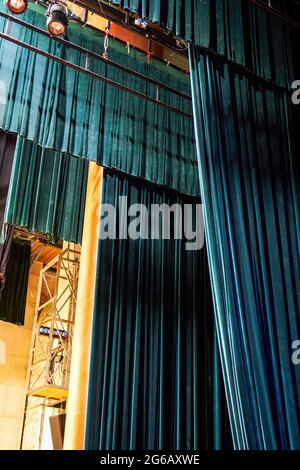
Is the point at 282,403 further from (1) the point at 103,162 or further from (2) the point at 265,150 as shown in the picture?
(1) the point at 103,162

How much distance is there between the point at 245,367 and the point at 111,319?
6.19ft

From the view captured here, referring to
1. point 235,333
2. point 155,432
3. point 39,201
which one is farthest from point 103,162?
point 155,432

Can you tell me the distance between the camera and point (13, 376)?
12195 millimetres

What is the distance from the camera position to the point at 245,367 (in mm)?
4633

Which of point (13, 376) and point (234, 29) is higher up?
point (234, 29)

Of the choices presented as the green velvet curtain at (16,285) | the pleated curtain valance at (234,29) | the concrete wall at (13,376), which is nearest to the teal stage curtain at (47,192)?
the pleated curtain valance at (234,29)

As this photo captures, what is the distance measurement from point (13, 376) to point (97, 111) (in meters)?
7.66

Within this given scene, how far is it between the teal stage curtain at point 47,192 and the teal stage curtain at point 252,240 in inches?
101

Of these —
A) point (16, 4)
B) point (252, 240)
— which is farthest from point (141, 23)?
point (252, 240)

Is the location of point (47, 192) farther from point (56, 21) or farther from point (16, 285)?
point (16, 285)

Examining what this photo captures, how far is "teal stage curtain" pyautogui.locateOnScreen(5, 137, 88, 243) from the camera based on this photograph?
23.2ft

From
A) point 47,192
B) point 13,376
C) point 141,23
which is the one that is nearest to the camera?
point 141,23

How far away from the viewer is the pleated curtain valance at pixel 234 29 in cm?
528

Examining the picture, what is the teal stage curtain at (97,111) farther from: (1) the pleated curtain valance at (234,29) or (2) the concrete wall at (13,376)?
(2) the concrete wall at (13,376)
